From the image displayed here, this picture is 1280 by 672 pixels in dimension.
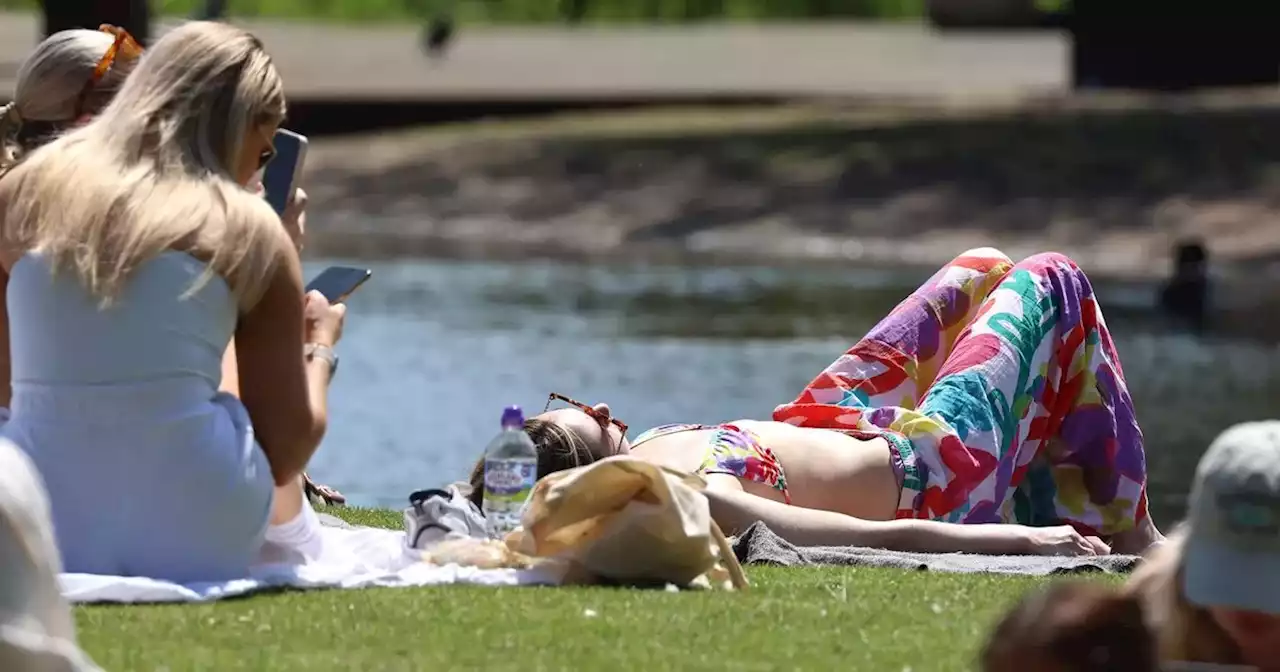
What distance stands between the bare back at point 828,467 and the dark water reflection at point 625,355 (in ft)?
12.9

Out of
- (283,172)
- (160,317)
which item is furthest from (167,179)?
(283,172)

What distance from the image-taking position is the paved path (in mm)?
35250

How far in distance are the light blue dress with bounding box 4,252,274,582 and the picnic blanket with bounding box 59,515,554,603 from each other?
0.11m

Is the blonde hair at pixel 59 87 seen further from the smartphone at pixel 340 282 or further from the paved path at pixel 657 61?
the paved path at pixel 657 61

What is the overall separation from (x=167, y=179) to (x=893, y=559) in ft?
6.45

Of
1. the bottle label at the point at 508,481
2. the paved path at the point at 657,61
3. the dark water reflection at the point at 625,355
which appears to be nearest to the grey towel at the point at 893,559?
the bottle label at the point at 508,481

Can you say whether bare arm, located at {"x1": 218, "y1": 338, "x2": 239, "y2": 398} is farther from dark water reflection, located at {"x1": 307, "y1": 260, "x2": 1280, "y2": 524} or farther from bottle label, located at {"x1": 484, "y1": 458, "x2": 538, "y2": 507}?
dark water reflection, located at {"x1": 307, "y1": 260, "x2": 1280, "y2": 524}

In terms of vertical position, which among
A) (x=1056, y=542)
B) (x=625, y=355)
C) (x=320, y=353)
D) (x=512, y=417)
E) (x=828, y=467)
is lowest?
(x=625, y=355)

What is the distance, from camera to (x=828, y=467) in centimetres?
582

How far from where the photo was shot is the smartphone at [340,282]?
4.91 m

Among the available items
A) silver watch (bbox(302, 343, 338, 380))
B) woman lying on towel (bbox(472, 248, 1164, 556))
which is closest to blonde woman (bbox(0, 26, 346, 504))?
silver watch (bbox(302, 343, 338, 380))

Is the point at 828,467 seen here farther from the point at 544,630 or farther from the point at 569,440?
the point at 544,630

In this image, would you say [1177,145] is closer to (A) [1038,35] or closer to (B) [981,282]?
(B) [981,282]

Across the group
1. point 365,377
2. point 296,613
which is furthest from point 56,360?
point 365,377
